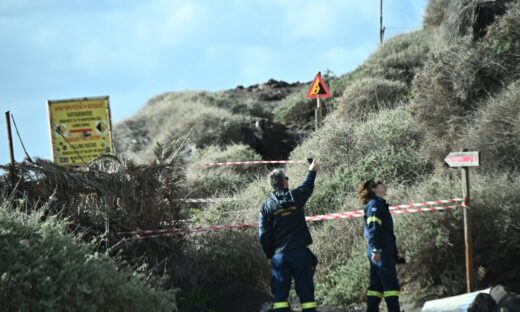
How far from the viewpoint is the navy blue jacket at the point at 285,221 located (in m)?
8.81

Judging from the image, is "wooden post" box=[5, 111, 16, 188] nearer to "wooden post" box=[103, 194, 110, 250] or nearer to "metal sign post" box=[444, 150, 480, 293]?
"wooden post" box=[103, 194, 110, 250]

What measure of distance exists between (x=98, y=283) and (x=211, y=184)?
11.7 m

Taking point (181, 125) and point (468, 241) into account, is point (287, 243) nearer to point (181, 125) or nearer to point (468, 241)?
point (468, 241)

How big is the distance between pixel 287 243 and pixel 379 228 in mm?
1045

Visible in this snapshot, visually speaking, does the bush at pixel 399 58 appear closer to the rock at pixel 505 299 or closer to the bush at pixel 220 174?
the bush at pixel 220 174

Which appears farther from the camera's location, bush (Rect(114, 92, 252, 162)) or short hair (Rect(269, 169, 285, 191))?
bush (Rect(114, 92, 252, 162))

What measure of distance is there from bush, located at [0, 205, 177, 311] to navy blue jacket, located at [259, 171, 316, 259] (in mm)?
1405

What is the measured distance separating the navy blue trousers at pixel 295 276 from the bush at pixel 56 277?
132 cm

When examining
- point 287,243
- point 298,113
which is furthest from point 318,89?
point 287,243

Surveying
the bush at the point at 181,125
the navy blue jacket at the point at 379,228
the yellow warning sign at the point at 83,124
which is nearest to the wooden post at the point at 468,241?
the navy blue jacket at the point at 379,228

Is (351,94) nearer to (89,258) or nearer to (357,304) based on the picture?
(357,304)

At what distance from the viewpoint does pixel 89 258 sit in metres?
7.65

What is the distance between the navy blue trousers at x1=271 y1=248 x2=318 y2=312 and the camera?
28.7ft

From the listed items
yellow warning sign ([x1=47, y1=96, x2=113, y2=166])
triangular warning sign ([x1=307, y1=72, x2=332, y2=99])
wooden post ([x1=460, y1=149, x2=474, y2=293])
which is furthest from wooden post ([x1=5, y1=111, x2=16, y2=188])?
triangular warning sign ([x1=307, y1=72, x2=332, y2=99])
